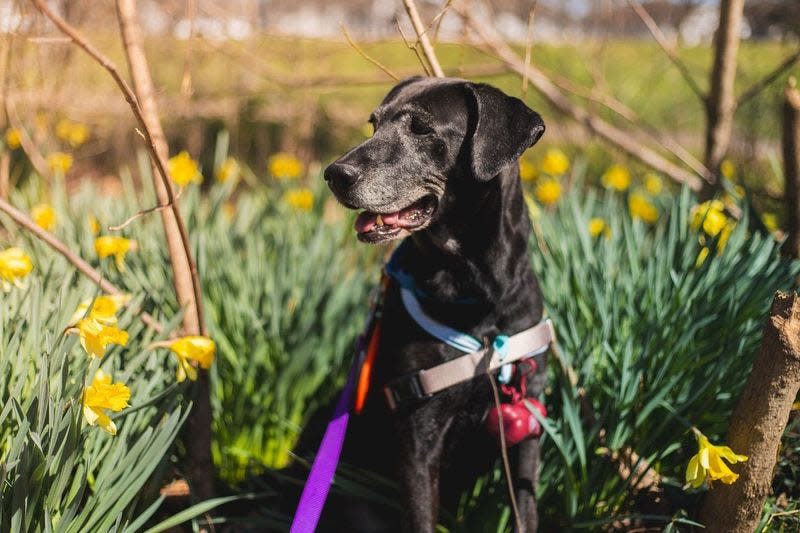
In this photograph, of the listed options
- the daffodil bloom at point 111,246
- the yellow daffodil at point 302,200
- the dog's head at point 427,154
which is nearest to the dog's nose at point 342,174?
the dog's head at point 427,154

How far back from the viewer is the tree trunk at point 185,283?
195 centimetres

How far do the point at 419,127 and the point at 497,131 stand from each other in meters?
0.22

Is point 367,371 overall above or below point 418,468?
above

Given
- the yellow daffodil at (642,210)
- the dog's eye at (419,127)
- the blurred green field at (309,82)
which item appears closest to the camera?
the dog's eye at (419,127)

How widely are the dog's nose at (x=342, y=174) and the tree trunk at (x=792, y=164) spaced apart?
1554mm

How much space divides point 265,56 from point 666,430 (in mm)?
4805

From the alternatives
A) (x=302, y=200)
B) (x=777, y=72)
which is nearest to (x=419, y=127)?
(x=302, y=200)

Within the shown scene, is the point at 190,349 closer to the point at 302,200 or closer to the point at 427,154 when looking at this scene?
the point at 427,154

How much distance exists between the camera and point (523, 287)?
1884 mm

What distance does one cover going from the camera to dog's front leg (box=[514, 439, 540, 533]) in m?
1.85

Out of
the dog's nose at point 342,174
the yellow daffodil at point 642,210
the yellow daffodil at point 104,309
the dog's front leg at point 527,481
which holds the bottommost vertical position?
the dog's front leg at point 527,481

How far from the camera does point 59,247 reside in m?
1.96

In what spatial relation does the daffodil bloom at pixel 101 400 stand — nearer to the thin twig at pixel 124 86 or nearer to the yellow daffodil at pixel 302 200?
the thin twig at pixel 124 86

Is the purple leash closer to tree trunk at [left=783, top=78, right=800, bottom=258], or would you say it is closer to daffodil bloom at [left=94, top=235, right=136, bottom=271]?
daffodil bloom at [left=94, top=235, right=136, bottom=271]
